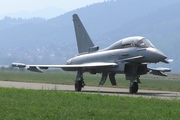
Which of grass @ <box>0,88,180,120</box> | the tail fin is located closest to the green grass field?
grass @ <box>0,88,180,120</box>

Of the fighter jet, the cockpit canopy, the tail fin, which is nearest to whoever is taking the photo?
the fighter jet

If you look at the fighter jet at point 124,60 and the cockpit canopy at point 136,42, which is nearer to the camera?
the fighter jet at point 124,60

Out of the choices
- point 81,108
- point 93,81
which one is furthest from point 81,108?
point 93,81

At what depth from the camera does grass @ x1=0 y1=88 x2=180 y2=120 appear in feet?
43.4

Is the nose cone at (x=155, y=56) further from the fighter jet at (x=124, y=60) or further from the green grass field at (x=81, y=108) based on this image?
the green grass field at (x=81, y=108)

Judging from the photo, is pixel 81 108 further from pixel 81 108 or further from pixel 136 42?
pixel 136 42

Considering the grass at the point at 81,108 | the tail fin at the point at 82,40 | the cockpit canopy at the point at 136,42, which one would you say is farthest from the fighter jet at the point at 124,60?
the grass at the point at 81,108

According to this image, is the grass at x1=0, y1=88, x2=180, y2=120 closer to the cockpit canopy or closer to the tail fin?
the cockpit canopy

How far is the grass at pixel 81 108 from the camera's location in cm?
1324

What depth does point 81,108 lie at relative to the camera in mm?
14844

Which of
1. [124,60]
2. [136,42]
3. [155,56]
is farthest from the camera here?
[124,60]

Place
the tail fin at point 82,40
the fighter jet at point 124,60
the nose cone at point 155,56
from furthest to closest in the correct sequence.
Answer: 1. the tail fin at point 82,40
2. the fighter jet at point 124,60
3. the nose cone at point 155,56

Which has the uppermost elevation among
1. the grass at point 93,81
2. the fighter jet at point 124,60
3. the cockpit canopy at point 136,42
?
the cockpit canopy at point 136,42

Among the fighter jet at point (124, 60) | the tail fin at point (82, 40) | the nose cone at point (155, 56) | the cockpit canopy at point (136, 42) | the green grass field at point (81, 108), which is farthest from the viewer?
the tail fin at point (82, 40)
